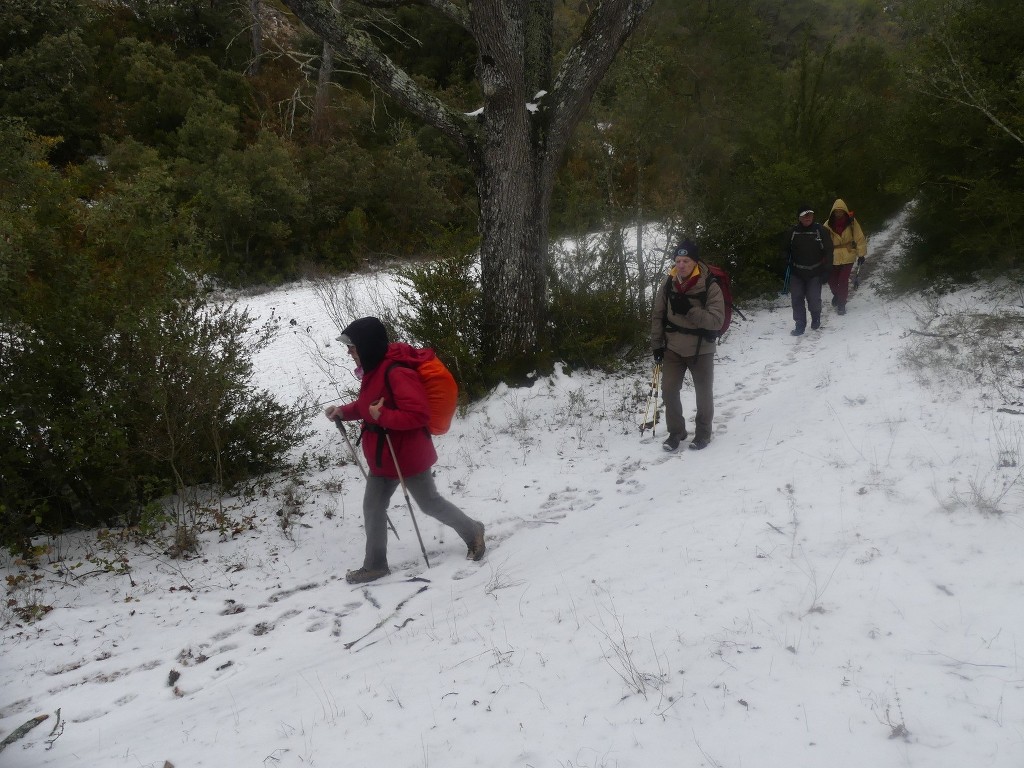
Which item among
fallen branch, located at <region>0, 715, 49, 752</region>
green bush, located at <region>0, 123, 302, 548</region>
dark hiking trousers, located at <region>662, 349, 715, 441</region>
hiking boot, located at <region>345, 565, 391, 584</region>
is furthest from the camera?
dark hiking trousers, located at <region>662, 349, 715, 441</region>

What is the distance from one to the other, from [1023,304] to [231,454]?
9.39m

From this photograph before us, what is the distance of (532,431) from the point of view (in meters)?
6.96

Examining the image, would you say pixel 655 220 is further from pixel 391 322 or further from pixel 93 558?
pixel 93 558

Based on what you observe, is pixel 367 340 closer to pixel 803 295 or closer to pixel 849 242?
pixel 803 295

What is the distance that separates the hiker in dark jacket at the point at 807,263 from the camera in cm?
898

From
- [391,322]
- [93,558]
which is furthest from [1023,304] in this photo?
[93,558]

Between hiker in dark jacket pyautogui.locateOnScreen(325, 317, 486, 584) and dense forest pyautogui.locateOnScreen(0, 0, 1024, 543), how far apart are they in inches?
76.5

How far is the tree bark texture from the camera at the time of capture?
6406 millimetres

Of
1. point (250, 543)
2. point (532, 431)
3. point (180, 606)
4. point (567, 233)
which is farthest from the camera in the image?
point (567, 233)

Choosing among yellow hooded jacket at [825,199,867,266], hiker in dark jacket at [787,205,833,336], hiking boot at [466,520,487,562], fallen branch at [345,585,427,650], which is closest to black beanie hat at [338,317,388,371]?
hiking boot at [466,520,487,562]

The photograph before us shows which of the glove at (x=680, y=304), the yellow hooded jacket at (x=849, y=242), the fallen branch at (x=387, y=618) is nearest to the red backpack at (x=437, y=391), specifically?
the fallen branch at (x=387, y=618)

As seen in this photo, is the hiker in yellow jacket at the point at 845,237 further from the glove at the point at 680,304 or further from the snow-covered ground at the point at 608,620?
the glove at the point at 680,304

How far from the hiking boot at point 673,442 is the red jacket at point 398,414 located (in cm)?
275

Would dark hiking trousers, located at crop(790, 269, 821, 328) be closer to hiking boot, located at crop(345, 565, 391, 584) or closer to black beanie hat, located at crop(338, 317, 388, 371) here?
black beanie hat, located at crop(338, 317, 388, 371)
